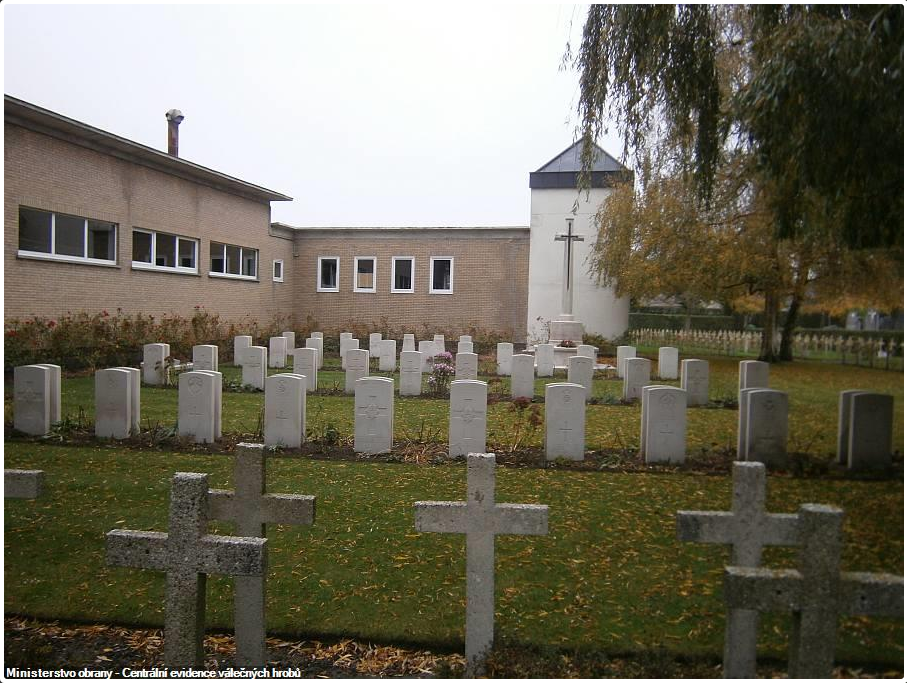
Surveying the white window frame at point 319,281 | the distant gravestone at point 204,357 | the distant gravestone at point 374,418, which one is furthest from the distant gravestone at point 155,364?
the distant gravestone at point 374,418

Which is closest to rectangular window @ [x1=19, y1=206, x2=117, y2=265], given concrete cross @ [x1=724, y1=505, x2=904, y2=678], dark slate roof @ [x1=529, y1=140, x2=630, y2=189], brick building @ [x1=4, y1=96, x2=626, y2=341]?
brick building @ [x1=4, y1=96, x2=626, y2=341]

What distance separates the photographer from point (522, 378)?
6.04 m

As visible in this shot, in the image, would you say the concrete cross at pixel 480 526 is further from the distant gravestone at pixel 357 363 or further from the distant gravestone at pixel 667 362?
the distant gravestone at pixel 357 363

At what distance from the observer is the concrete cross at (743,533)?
2250 millimetres

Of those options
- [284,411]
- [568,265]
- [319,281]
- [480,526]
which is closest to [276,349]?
[284,411]

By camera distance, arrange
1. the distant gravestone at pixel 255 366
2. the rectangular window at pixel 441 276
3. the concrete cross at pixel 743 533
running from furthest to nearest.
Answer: the rectangular window at pixel 441 276 → the distant gravestone at pixel 255 366 → the concrete cross at pixel 743 533

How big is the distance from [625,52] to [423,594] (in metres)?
3.25

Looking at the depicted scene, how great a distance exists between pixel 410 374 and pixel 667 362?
142 inches

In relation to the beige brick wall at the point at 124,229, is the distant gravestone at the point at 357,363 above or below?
below

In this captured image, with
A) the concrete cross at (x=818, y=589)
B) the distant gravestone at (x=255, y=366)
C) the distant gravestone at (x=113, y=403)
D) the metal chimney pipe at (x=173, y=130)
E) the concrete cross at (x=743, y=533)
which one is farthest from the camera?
the distant gravestone at (x=255, y=366)

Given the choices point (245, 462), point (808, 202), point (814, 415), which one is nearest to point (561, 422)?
point (814, 415)

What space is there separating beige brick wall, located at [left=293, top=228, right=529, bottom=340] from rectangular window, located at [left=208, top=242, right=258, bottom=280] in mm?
511

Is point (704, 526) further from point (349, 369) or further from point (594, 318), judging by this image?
point (349, 369)

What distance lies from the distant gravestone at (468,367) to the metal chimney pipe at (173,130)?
4.02 metres
